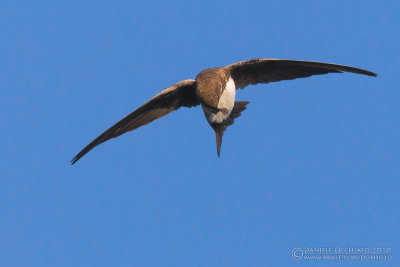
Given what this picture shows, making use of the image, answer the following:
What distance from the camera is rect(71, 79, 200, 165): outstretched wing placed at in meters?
9.87

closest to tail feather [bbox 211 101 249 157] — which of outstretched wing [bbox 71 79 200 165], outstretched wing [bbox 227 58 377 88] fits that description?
outstretched wing [bbox 227 58 377 88]

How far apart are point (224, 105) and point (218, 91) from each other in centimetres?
32

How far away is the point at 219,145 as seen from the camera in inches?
372

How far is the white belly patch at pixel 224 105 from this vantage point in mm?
9258

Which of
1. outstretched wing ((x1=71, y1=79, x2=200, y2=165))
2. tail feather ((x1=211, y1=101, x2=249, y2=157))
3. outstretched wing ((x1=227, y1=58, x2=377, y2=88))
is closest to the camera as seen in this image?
tail feather ((x1=211, y1=101, x2=249, y2=157))

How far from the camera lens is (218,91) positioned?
922 centimetres

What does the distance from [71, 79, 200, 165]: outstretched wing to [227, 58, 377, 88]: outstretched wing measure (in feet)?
3.22

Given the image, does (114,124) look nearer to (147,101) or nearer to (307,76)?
(147,101)

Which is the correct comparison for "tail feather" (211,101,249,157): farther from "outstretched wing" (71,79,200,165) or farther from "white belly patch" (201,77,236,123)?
"outstretched wing" (71,79,200,165)

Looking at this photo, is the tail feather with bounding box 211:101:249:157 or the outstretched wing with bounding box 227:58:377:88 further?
the outstretched wing with bounding box 227:58:377:88

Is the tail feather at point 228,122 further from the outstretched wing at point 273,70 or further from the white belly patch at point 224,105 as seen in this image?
the outstretched wing at point 273,70

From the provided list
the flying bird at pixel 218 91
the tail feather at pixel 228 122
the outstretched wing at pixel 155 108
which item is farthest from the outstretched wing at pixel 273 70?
the outstretched wing at pixel 155 108

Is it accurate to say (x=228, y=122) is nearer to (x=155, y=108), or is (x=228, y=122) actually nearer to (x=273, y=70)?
(x=273, y=70)

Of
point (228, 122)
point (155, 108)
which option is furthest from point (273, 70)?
point (155, 108)
